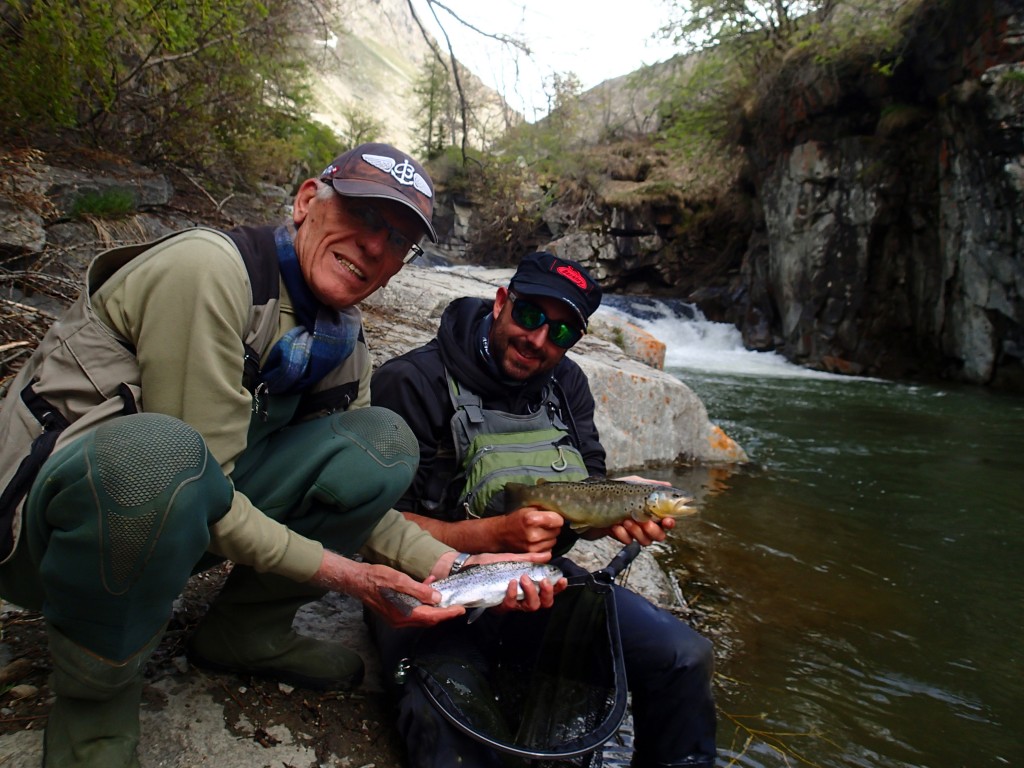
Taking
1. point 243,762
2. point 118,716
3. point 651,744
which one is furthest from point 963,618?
point 118,716

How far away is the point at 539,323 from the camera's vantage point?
2.72 meters

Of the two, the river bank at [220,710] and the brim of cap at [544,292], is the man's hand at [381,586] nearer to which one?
the river bank at [220,710]

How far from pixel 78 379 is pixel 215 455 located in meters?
0.37

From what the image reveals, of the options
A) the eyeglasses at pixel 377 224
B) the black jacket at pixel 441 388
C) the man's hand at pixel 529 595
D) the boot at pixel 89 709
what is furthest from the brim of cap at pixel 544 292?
the boot at pixel 89 709

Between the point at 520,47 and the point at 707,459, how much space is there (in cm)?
450

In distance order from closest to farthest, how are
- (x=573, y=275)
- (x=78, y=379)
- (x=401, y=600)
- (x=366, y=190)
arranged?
(x=78, y=379) < (x=401, y=600) < (x=366, y=190) < (x=573, y=275)

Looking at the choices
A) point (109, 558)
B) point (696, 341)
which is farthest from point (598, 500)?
point (696, 341)

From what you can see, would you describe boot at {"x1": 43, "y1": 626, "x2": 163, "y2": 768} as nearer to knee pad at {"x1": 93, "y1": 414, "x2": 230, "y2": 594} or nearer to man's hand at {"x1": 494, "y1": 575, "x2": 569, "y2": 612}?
knee pad at {"x1": 93, "y1": 414, "x2": 230, "y2": 594}

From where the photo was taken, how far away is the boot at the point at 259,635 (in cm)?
220

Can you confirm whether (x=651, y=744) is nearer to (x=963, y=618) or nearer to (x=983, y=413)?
(x=963, y=618)

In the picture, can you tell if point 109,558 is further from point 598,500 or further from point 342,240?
point 598,500

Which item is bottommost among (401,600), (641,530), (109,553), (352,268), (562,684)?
(562,684)

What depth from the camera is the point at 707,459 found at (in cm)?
736

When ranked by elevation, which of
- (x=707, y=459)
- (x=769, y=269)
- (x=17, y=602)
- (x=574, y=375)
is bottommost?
(x=707, y=459)
